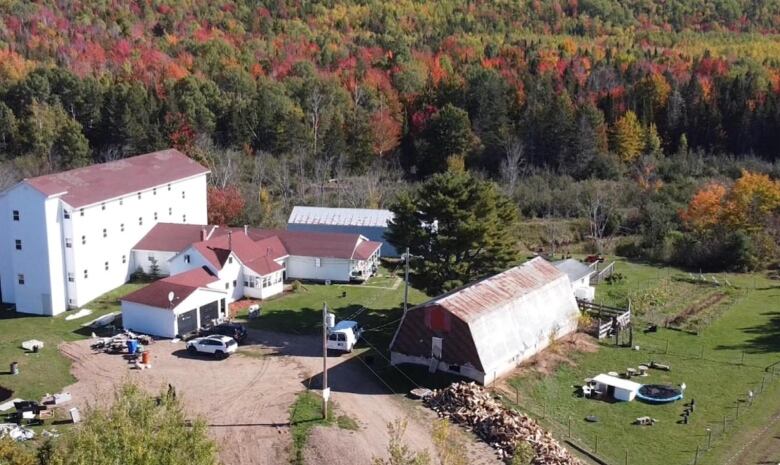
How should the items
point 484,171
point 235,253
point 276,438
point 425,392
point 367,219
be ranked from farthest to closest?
point 484,171 → point 367,219 → point 235,253 → point 425,392 → point 276,438

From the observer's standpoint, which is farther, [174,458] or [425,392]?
[425,392]

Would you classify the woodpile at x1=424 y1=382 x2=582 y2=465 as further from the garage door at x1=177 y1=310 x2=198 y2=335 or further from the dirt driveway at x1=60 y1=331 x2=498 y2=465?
the garage door at x1=177 y1=310 x2=198 y2=335

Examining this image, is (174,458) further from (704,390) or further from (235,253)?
(235,253)

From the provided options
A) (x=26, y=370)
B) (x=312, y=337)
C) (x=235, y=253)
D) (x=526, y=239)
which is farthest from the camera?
(x=526, y=239)

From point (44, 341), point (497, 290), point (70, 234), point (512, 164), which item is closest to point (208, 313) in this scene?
point (44, 341)

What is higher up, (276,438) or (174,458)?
(174,458)

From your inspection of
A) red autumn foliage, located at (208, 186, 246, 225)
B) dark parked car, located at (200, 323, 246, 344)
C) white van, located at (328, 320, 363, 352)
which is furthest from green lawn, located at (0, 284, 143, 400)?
red autumn foliage, located at (208, 186, 246, 225)

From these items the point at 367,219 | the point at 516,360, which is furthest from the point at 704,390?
the point at 367,219
